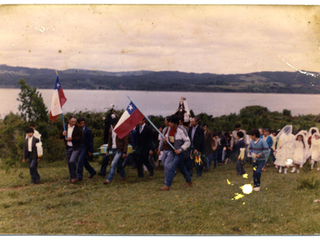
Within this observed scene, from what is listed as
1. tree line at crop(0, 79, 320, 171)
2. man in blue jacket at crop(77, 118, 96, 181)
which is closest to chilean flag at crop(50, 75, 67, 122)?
tree line at crop(0, 79, 320, 171)

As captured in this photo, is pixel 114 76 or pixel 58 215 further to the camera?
pixel 114 76

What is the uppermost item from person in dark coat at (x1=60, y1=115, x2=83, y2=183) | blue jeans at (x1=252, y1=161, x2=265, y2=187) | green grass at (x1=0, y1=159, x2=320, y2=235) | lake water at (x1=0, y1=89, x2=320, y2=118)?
lake water at (x1=0, y1=89, x2=320, y2=118)

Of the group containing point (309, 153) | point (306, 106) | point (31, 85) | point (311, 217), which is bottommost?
point (311, 217)

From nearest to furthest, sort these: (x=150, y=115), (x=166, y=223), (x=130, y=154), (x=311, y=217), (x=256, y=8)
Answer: (x=166, y=223) → (x=311, y=217) → (x=256, y=8) → (x=150, y=115) → (x=130, y=154)

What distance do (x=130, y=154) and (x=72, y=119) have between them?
1.81 metres

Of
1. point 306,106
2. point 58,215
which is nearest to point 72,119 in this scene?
point 58,215

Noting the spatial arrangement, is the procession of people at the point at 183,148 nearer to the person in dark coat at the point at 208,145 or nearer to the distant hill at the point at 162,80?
the person in dark coat at the point at 208,145

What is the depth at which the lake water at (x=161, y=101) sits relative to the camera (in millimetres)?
7180

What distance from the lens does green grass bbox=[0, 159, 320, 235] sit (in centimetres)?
590

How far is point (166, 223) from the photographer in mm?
5887

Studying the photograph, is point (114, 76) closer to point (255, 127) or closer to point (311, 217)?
point (255, 127)

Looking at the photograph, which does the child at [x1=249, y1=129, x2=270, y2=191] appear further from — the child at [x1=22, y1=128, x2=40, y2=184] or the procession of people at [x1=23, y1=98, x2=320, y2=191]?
the child at [x1=22, y1=128, x2=40, y2=184]

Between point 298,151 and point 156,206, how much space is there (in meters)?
4.10

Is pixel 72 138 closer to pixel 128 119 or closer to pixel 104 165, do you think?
pixel 104 165
